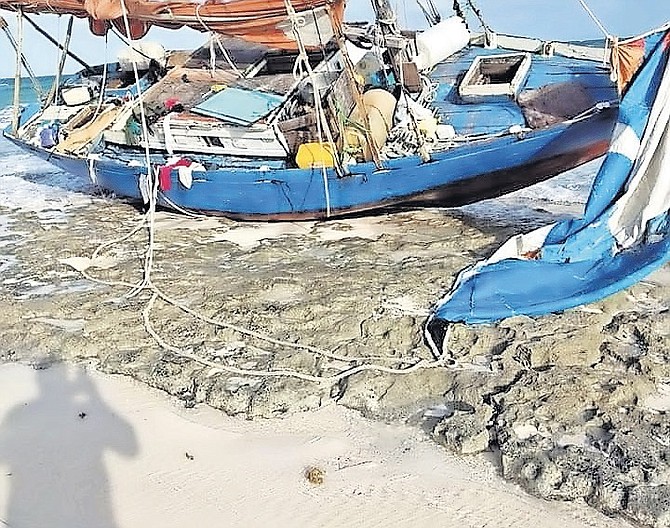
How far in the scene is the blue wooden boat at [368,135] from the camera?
7305 millimetres

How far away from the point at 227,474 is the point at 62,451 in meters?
1.04

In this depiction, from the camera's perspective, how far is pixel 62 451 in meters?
4.20

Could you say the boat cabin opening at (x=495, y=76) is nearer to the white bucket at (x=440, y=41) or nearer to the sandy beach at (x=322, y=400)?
the white bucket at (x=440, y=41)

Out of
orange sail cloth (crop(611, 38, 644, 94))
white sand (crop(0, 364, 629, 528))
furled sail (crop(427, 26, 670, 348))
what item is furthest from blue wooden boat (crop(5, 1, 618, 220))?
white sand (crop(0, 364, 629, 528))

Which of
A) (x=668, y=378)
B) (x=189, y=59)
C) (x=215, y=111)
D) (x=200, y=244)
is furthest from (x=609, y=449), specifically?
(x=189, y=59)

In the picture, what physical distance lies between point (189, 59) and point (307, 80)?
10.5ft

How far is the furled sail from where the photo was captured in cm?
539

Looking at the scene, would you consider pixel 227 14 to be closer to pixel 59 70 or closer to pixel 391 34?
pixel 391 34

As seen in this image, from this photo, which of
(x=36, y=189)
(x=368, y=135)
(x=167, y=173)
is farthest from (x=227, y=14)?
(x=36, y=189)

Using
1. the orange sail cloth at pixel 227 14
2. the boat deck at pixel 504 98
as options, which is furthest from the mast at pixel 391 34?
the orange sail cloth at pixel 227 14

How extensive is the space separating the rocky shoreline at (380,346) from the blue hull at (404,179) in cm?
42

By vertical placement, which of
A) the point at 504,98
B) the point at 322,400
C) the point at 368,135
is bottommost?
the point at 322,400

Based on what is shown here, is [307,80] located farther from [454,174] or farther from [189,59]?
[189,59]

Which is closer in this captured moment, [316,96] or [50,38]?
[316,96]
